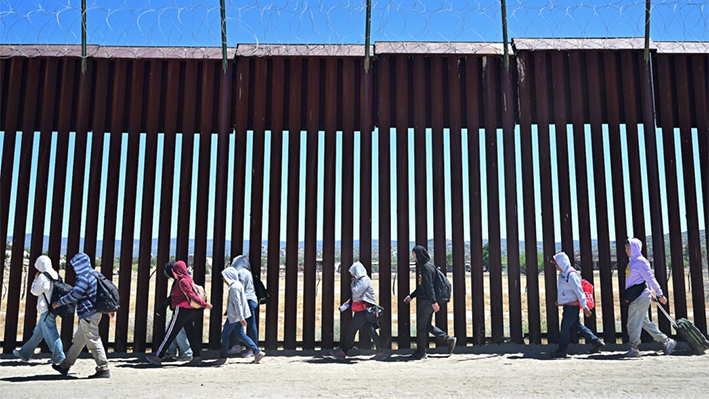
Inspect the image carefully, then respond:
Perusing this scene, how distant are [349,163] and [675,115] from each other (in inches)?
188

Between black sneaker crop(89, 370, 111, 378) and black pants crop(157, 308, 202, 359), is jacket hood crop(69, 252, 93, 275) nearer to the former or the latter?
black sneaker crop(89, 370, 111, 378)

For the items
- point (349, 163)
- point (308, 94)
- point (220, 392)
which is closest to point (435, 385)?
point (220, 392)

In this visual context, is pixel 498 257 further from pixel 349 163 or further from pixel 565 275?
pixel 349 163

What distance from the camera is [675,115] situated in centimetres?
857

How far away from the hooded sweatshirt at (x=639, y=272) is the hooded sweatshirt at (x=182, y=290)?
A: 5277 mm

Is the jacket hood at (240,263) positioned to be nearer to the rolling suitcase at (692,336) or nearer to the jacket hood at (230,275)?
the jacket hood at (230,275)

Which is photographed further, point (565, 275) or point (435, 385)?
point (565, 275)

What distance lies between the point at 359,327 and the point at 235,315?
1.54m

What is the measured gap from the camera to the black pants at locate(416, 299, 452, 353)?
286 inches

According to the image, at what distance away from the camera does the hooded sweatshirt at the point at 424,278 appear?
23.7ft

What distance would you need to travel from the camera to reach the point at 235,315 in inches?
277

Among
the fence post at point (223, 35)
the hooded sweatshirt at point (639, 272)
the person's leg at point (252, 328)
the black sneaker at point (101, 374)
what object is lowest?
the black sneaker at point (101, 374)

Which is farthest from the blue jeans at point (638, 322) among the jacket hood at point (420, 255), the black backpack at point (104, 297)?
the black backpack at point (104, 297)

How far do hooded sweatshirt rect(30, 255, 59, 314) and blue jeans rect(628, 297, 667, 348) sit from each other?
22.8 feet
